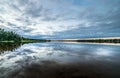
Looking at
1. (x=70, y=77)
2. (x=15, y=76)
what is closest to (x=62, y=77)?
(x=70, y=77)

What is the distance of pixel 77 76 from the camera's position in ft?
26.9

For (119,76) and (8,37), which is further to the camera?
(8,37)

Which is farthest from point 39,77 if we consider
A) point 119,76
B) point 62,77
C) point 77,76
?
point 119,76

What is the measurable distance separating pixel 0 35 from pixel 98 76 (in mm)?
115775

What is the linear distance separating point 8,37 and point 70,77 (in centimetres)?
12024

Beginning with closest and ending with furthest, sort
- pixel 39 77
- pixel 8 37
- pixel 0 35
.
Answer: pixel 39 77 → pixel 0 35 → pixel 8 37

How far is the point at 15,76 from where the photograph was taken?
7996mm

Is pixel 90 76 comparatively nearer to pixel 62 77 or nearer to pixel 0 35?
pixel 62 77

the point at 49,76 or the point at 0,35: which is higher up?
the point at 0,35

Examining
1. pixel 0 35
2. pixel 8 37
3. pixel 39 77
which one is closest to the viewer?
pixel 39 77

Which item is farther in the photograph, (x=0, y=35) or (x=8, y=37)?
(x=8, y=37)

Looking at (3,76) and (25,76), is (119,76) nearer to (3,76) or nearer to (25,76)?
(25,76)

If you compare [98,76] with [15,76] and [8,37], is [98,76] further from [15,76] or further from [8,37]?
[8,37]

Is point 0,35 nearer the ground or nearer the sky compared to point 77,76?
nearer the sky
